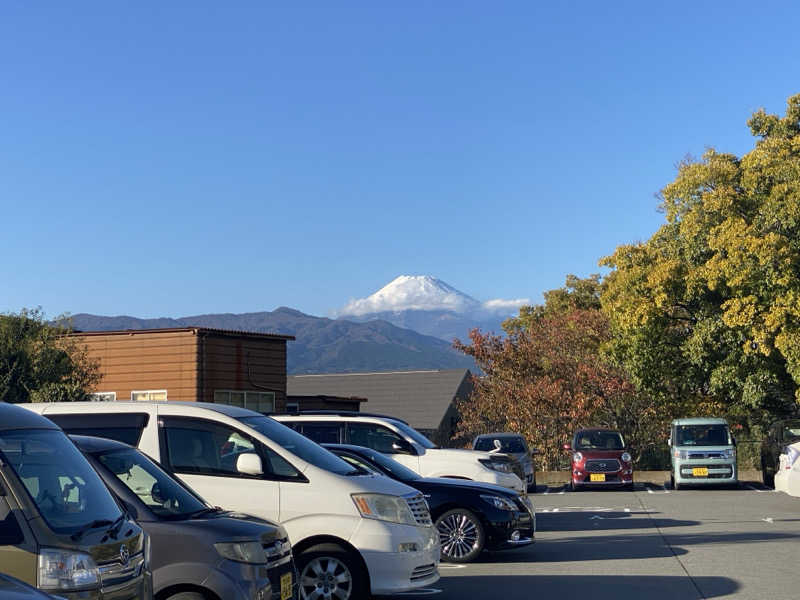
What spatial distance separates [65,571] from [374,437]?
11.3 metres

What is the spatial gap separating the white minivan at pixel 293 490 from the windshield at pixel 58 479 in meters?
3.15

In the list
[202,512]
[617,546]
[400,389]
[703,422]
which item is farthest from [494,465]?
[400,389]

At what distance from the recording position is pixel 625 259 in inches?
1325

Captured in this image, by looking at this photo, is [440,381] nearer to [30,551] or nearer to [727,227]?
[727,227]

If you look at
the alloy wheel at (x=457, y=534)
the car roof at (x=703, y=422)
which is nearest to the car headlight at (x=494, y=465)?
the alloy wheel at (x=457, y=534)

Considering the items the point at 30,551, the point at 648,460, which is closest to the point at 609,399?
the point at 648,460

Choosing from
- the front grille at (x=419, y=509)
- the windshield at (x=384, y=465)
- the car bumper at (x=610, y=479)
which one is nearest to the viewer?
the front grille at (x=419, y=509)

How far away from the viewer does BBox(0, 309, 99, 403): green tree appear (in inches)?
977

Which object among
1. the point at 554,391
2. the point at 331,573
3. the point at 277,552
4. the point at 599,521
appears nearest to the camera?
the point at 277,552

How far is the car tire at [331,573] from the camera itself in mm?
9609

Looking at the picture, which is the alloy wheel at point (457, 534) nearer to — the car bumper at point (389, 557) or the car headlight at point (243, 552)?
the car bumper at point (389, 557)

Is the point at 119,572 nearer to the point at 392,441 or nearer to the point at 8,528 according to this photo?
the point at 8,528

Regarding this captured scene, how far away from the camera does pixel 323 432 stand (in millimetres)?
16641

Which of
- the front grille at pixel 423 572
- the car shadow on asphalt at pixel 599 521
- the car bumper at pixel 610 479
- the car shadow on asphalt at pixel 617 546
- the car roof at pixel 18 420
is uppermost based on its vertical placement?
the car roof at pixel 18 420
